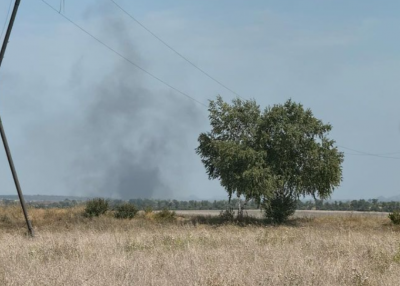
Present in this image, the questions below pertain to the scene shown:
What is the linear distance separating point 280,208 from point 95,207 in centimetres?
1576

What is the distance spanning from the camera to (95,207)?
143 feet

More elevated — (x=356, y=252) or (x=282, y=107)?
(x=282, y=107)

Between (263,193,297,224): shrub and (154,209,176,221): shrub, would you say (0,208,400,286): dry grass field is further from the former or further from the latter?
(263,193,297,224): shrub

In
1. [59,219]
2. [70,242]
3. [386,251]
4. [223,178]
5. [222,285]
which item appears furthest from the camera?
[223,178]

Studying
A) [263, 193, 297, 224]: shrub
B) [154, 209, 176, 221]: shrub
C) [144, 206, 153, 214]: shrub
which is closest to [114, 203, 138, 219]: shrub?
[144, 206, 153, 214]: shrub

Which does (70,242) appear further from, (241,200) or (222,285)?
(241,200)

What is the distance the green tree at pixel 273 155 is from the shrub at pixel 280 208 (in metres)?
0.09

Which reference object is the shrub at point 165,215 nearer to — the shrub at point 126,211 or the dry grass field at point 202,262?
the shrub at point 126,211

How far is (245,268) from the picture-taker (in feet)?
36.7

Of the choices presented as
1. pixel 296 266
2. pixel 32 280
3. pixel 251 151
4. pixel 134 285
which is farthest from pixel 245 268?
pixel 251 151

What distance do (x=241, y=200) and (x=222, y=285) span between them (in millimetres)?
36912

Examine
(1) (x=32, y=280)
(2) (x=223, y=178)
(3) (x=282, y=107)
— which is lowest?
(1) (x=32, y=280)

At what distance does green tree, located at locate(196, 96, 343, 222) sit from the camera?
139 feet

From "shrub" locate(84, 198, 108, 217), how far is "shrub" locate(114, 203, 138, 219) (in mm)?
1154
